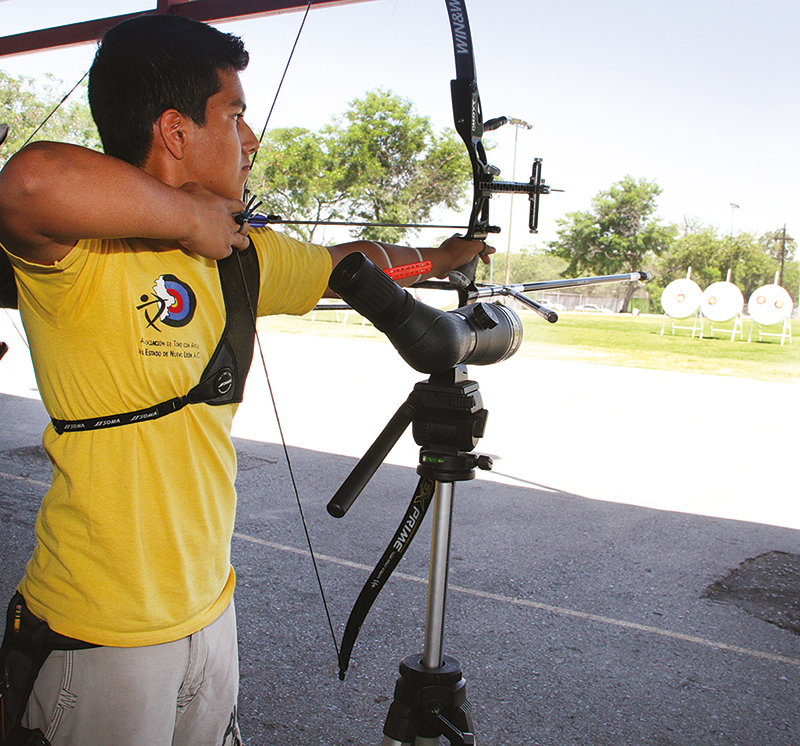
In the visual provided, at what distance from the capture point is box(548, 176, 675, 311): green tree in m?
20.5

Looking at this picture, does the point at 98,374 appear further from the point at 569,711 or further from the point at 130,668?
the point at 569,711

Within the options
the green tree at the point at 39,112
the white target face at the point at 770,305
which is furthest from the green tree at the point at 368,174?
the white target face at the point at 770,305

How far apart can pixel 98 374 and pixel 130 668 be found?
375 mm

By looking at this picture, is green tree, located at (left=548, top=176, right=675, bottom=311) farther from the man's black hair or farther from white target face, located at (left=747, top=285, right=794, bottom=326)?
the man's black hair

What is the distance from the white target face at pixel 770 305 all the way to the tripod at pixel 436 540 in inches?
661

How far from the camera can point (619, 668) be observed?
7.51 ft

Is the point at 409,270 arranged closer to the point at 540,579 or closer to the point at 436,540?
the point at 436,540

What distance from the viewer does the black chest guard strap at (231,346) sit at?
0.99m

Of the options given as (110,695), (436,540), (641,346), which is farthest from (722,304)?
(110,695)

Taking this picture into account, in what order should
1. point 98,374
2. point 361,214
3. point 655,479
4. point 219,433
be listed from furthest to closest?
point 361,214 < point 655,479 < point 219,433 < point 98,374

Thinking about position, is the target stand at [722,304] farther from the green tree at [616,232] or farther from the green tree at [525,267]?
the green tree at [525,267]

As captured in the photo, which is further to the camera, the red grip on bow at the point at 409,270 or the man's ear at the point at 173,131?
the red grip on bow at the point at 409,270

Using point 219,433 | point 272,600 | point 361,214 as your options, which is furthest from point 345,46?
point 219,433

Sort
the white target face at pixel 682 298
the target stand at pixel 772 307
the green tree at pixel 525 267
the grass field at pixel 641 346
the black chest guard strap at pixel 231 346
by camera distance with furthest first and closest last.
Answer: the green tree at pixel 525 267 < the white target face at pixel 682 298 < the target stand at pixel 772 307 < the grass field at pixel 641 346 < the black chest guard strap at pixel 231 346
